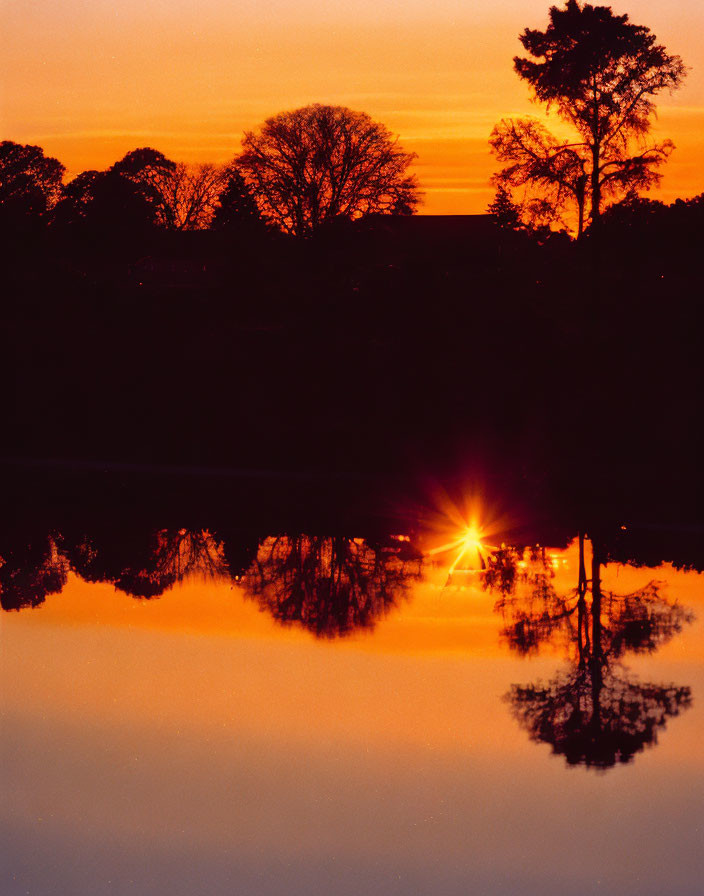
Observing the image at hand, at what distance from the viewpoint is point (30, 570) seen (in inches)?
643

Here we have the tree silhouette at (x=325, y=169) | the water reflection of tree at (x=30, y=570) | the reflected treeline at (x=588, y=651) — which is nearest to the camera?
the reflected treeline at (x=588, y=651)

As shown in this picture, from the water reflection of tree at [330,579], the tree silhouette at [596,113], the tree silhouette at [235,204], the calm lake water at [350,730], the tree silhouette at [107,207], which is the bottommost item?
the calm lake water at [350,730]

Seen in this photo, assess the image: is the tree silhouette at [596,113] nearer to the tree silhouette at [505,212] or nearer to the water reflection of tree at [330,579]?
the tree silhouette at [505,212]

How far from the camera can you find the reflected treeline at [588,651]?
33.0 ft

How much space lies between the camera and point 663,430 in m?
26.5

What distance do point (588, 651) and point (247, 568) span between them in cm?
542

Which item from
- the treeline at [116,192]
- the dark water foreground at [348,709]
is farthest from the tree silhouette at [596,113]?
the treeline at [116,192]

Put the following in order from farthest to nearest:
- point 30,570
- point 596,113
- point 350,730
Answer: point 596,113 < point 30,570 < point 350,730

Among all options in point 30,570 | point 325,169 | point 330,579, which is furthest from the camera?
point 325,169

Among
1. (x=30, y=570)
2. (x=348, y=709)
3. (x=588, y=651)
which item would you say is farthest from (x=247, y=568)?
(x=348, y=709)

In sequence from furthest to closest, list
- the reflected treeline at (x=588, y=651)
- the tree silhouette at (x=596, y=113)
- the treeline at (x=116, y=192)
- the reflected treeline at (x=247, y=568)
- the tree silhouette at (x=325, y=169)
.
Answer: the treeline at (x=116, y=192) → the tree silhouette at (x=325, y=169) → the tree silhouette at (x=596, y=113) → the reflected treeline at (x=247, y=568) → the reflected treeline at (x=588, y=651)

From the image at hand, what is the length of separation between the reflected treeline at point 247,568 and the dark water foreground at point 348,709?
63 mm

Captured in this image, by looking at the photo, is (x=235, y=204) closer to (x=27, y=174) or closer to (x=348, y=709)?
(x=27, y=174)

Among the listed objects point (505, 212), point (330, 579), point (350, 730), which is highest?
point (505, 212)
